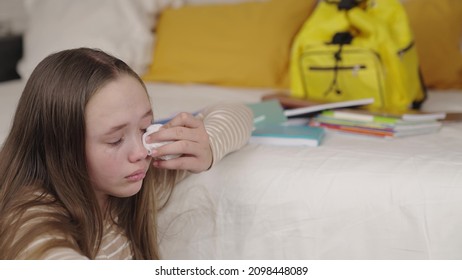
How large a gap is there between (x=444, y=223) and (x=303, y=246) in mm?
253

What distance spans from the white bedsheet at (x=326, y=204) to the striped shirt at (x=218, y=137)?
46 mm

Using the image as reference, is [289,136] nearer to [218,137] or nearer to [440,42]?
[218,137]

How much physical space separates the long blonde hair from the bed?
26cm

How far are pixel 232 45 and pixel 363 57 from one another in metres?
0.53

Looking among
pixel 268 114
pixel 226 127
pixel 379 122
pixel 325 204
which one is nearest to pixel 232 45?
pixel 268 114

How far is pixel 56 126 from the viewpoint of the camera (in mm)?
817

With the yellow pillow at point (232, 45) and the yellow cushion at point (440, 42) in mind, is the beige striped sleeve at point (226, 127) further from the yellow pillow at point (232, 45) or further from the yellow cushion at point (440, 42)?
the yellow cushion at point (440, 42)

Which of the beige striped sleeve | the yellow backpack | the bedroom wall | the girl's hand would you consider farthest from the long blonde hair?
the bedroom wall

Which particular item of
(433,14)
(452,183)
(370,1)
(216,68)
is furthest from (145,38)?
(452,183)

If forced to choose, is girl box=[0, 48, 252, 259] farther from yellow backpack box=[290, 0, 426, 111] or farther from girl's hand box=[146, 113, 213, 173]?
yellow backpack box=[290, 0, 426, 111]

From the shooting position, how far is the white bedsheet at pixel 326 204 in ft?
3.22

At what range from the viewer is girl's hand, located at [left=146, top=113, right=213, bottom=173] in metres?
0.89

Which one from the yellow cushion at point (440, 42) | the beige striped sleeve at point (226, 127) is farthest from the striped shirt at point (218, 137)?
the yellow cushion at point (440, 42)
